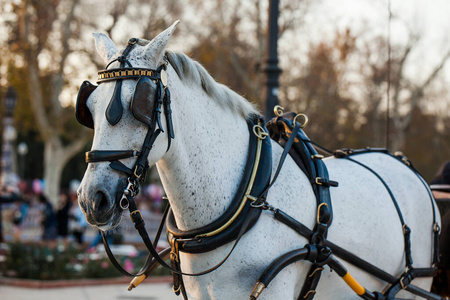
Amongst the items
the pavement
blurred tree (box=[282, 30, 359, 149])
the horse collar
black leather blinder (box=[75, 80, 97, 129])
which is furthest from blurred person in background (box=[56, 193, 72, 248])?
black leather blinder (box=[75, 80, 97, 129])

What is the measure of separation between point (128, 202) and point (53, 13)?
1919 cm

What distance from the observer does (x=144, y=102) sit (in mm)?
2598

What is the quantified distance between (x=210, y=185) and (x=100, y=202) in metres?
0.67

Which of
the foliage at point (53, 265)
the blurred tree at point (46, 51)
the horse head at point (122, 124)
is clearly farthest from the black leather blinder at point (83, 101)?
the blurred tree at point (46, 51)

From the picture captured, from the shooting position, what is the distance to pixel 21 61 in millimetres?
21500

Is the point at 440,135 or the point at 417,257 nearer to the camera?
the point at 417,257

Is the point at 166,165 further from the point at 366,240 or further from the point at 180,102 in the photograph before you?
the point at 366,240

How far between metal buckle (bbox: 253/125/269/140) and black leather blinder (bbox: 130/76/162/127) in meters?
0.79

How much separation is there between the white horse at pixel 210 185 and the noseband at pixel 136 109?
34mm

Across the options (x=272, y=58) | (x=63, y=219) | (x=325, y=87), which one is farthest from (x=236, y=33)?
(x=272, y=58)

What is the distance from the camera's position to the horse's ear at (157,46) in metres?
2.72

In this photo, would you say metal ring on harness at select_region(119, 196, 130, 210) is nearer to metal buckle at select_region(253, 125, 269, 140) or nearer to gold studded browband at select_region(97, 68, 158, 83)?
gold studded browband at select_region(97, 68, 158, 83)

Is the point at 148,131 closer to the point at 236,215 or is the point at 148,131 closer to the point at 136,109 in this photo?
the point at 136,109

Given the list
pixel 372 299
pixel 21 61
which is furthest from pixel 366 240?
pixel 21 61
